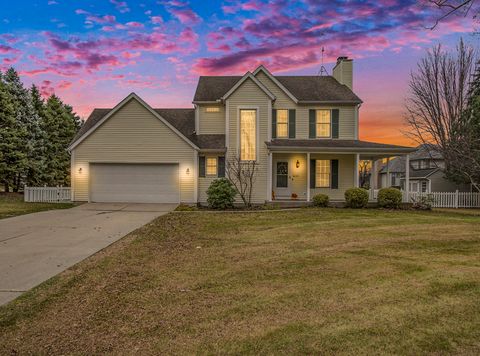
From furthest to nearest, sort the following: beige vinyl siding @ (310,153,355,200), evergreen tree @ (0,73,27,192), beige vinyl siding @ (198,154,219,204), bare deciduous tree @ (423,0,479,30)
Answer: evergreen tree @ (0,73,27,192), beige vinyl siding @ (310,153,355,200), beige vinyl siding @ (198,154,219,204), bare deciduous tree @ (423,0,479,30)

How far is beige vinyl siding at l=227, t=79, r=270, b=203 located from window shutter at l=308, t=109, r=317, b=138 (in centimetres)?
275

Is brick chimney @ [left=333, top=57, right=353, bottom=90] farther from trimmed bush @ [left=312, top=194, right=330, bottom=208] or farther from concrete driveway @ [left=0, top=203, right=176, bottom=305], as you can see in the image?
concrete driveway @ [left=0, top=203, right=176, bottom=305]

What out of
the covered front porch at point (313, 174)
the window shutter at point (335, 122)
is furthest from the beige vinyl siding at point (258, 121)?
the window shutter at point (335, 122)

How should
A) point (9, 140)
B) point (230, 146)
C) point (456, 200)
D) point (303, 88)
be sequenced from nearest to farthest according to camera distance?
point (230, 146) < point (303, 88) < point (456, 200) < point (9, 140)

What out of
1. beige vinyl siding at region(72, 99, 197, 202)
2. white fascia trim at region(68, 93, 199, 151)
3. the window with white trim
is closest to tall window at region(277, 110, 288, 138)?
the window with white trim

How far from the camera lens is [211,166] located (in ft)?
62.4

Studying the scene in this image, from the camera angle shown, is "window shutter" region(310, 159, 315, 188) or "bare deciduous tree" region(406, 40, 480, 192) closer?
"window shutter" region(310, 159, 315, 188)

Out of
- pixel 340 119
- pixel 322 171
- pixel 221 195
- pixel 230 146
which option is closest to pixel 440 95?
pixel 340 119

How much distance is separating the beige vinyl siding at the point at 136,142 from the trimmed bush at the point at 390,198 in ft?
32.9

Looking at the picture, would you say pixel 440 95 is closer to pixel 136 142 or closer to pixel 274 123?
pixel 274 123

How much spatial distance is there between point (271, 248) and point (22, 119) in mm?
30017

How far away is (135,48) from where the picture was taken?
19.1 metres

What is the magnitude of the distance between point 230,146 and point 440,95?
1717 centimetres

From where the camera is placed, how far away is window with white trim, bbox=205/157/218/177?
62.3 feet
